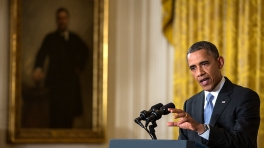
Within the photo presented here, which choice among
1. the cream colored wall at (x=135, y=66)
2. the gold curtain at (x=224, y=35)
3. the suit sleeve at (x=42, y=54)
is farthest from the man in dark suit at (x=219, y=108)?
Answer: the suit sleeve at (x=42, y=54)

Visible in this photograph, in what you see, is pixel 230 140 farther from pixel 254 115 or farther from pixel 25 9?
pixel 25 9

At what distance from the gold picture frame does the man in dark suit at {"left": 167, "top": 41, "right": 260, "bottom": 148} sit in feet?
10.5

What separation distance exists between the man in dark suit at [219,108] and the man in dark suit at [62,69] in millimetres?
3270

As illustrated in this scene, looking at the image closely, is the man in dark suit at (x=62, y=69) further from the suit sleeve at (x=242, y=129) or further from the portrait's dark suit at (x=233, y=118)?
the suit sleeve at (x=242, y=129)

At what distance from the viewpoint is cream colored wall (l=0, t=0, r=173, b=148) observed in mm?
8203

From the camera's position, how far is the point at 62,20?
26.7 ft

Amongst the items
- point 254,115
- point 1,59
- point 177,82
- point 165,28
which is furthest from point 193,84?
point 254,115

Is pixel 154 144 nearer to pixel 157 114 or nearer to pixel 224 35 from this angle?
pixel 157 114

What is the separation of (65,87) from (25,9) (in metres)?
1.19

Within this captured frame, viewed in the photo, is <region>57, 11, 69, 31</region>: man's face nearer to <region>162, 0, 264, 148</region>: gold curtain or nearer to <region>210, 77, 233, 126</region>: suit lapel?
<region>162, 0, 264, 148</region>: gold curtain

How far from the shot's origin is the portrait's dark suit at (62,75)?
803 cm

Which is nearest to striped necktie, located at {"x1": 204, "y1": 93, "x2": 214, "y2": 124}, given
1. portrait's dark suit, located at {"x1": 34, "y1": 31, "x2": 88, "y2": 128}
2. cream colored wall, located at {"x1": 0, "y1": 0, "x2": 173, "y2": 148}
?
cream colored wall, located at {"x1": 0, "y1": 0, "x2": 173, "y2": 148}

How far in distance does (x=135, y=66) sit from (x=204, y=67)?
3481 millimetres

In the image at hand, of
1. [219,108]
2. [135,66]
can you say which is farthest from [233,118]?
[135,66]
